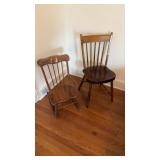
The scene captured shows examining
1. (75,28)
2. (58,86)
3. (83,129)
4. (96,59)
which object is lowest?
(83,129)

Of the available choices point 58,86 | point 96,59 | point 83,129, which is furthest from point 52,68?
point 83,129

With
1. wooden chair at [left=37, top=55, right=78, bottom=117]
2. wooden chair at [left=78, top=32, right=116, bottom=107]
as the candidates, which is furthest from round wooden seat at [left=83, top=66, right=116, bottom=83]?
wooden chair at [left=37, top=55, right=78, bottom=117]

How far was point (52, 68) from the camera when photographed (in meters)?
2.89

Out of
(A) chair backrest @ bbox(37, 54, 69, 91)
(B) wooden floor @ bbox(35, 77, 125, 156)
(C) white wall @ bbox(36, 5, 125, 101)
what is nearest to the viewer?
(B) wooden floor @ bbox(35, 77, 125, 156)

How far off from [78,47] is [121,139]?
150cm

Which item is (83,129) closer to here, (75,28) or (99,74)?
(99,74)

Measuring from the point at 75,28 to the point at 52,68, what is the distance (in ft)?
2.17

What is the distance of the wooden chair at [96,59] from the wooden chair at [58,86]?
0.67 ft

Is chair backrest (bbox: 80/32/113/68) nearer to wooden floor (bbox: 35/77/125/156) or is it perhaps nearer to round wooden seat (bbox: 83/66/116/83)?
round wooden seat (bbox: 83/66/116/83)

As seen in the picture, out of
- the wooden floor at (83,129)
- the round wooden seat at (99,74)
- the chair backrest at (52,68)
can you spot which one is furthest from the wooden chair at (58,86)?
the round wooden seat at (99,74)

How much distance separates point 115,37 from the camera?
2.69 meters

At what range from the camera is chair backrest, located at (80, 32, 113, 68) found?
2611 mm
